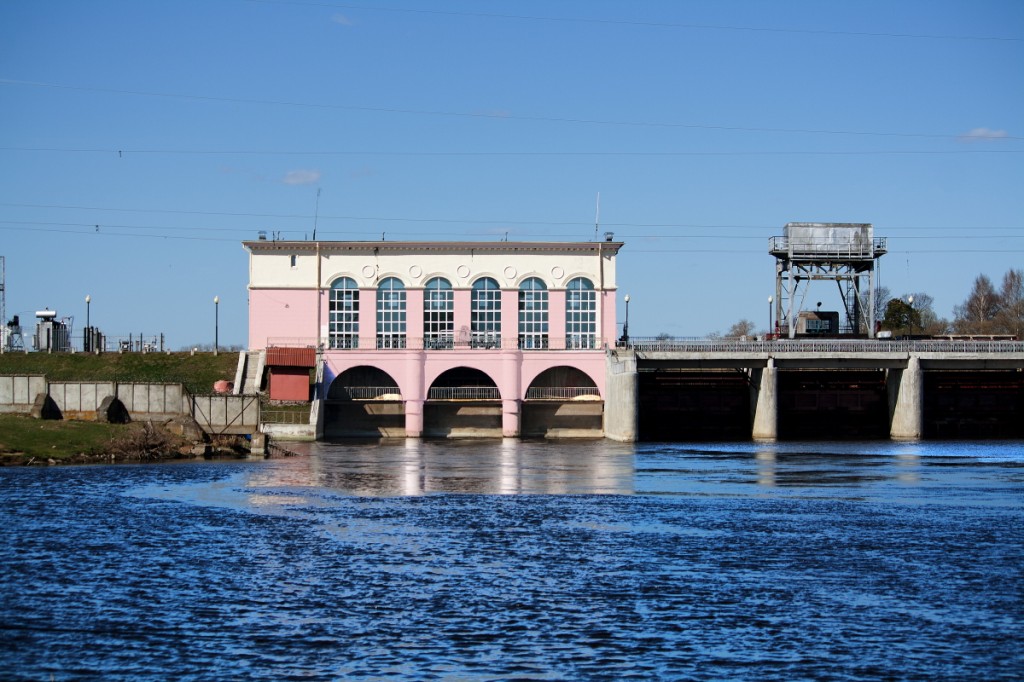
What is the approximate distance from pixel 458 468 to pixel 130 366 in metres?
48.2

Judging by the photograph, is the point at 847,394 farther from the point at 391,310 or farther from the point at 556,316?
the point at 391,310

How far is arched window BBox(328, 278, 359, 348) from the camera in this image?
10425cm

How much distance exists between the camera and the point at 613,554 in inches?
1405

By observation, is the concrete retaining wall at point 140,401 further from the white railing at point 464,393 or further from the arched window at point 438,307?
the arched window at point 438,307

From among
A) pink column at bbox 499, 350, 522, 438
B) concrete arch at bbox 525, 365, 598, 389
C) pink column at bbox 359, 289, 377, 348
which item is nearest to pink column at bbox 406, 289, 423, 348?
pink column at bbox 359, 289, 377, 348

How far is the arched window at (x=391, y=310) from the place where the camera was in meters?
104

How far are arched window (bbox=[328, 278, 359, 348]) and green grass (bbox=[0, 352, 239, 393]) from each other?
913 centimetres

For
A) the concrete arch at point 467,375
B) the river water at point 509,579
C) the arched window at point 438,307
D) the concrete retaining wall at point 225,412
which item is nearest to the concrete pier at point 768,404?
the concrete arch at point 467,375

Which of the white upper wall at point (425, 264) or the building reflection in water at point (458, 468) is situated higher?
the white upper wall at point (425, 264)

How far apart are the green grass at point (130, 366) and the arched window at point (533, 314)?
978 inches

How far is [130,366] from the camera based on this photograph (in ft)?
347

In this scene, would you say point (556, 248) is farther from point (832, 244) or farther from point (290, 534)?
point (290, 534)

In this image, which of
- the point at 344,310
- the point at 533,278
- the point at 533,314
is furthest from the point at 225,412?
the point at 533,278

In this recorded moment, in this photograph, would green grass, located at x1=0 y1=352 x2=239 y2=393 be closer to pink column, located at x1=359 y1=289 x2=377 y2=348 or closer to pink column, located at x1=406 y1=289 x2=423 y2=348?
pink column, located at x1=359 y1=289 x2=377 y2=348
